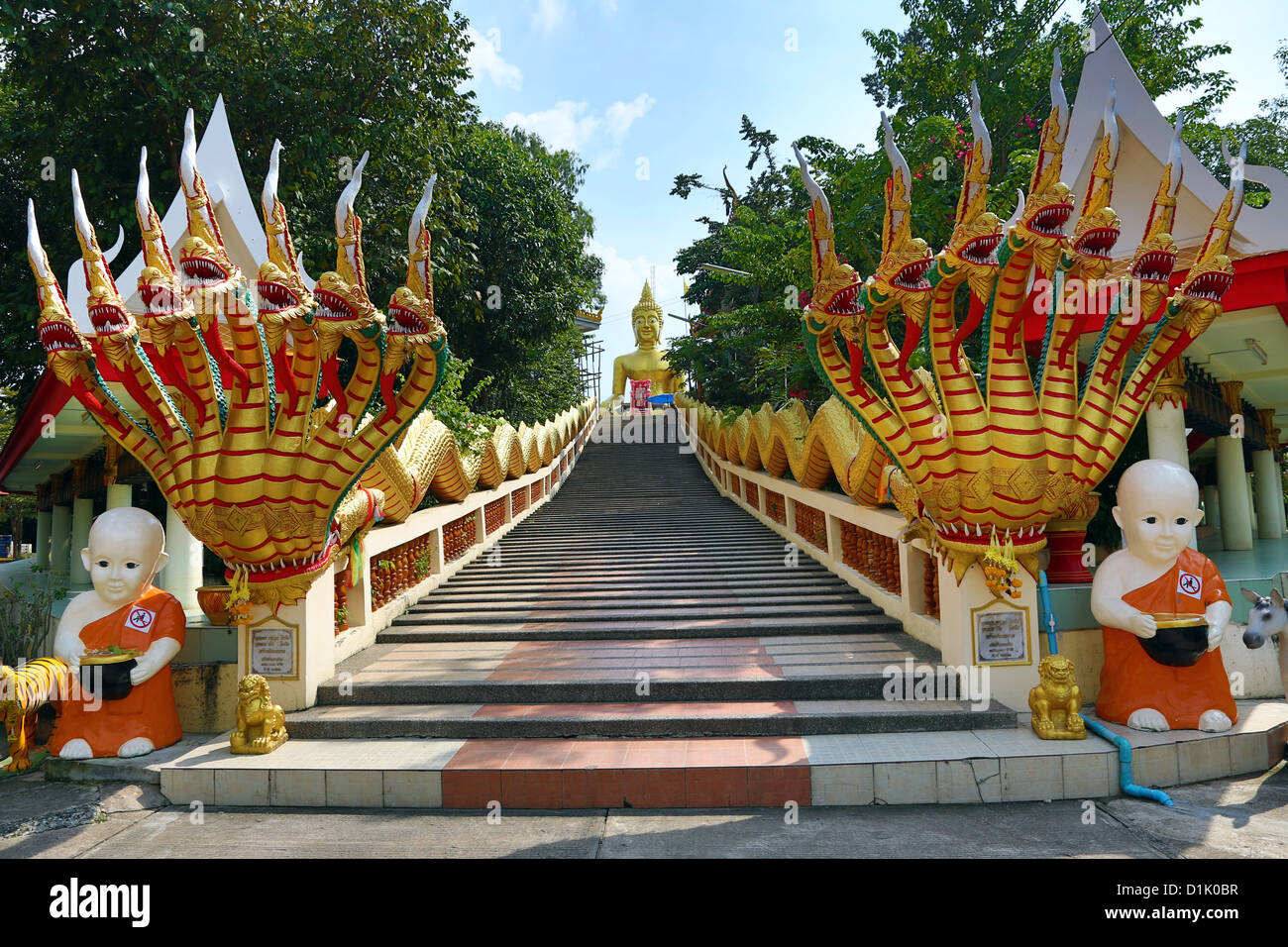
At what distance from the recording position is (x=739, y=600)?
852 centimetres

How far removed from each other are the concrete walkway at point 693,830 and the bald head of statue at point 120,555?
135 cm

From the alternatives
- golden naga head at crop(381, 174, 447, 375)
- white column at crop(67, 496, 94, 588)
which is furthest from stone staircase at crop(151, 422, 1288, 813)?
white column at crop(67, 496, 94, 588)

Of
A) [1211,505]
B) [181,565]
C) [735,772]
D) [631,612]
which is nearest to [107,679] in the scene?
[181,565]

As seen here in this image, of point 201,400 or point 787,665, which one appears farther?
point 787,665

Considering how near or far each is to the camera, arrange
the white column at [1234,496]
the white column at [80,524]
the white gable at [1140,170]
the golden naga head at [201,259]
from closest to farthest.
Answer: the golden naga head at [201,259] < the white gable at [1140,170] < the white column at [1234,496] < the white column at [80,524]

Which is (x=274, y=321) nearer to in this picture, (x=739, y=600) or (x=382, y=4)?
(x=739, y=600)

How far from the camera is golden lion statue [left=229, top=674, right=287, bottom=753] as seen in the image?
5.21 meters

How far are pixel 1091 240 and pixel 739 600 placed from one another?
497 cm

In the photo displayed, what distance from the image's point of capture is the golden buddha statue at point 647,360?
1425 inches

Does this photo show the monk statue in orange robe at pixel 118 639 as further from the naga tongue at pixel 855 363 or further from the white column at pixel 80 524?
the white column at pixel 80 524

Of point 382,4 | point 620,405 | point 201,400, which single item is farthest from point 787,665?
point 620,405

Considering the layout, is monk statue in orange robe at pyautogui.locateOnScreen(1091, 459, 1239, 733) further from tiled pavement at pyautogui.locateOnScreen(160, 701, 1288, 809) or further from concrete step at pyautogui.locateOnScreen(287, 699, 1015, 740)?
concrete step at pyautogui.locateOnScreen(287, 699, 1015, 740)

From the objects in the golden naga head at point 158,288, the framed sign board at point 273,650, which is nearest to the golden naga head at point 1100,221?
the golden naga head at point 158,288

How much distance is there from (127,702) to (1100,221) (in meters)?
7.12
